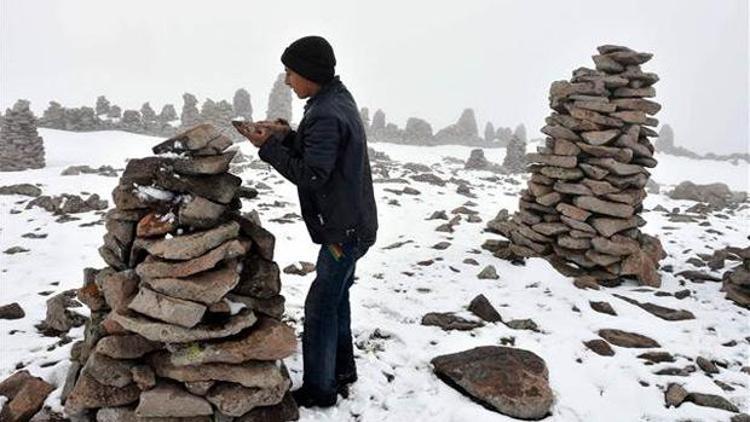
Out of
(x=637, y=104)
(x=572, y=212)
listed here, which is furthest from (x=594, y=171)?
(x=637, y=104)

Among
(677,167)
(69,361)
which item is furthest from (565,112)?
(677,167)

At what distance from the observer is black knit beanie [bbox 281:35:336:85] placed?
14.1 ft

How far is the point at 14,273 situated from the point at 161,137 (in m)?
30.8

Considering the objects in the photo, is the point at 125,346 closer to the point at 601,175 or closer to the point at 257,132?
the point at 257,132

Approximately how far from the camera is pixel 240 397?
4309mm

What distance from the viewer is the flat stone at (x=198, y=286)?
13.6 ft

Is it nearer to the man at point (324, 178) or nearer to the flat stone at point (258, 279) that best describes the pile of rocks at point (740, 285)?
the man at point (324, 178)

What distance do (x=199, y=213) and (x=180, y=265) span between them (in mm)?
461

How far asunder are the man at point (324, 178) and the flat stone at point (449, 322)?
7.32 feet

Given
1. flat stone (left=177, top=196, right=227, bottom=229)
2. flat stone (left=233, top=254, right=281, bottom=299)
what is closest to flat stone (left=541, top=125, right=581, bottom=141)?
flat stone (left=233, top=254, right=281, bottom=299)

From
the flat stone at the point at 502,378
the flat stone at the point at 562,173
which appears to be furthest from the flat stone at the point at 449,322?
the flat stone at the point at 562,173

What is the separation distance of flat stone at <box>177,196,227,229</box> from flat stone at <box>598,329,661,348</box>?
5.04 meters

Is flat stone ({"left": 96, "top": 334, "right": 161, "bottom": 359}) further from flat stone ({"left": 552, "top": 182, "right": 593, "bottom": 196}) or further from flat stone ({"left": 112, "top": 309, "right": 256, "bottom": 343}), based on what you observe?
flat stone ({"left": 552, "top": 182, "right": 593, "bottom": 196})

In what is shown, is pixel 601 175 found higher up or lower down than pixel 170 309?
higher up
